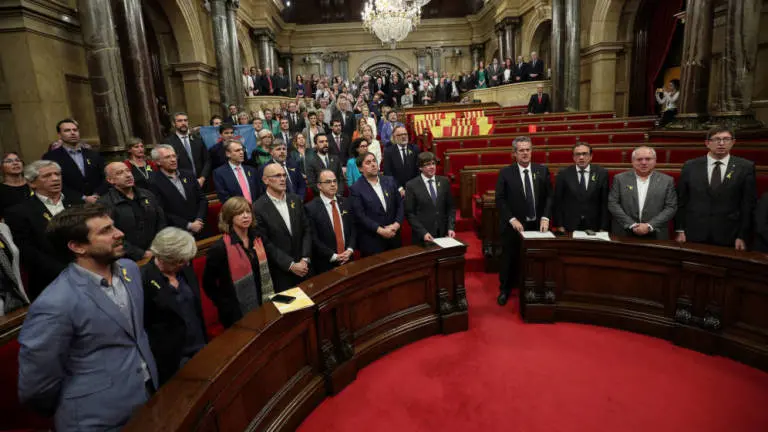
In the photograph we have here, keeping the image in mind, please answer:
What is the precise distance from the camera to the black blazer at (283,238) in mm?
2461

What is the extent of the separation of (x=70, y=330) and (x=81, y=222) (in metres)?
0.33

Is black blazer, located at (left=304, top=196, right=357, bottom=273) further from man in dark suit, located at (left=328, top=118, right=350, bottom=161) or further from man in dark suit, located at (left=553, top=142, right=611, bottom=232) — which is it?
man in dark suit, located at (left=328, top=118, right=350, bottom=161)

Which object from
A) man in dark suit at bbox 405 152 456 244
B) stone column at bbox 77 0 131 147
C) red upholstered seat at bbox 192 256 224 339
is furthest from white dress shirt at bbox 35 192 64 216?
stone column at bbox 77 0 131 147

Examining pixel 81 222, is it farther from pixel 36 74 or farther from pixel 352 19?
pixel 352 19

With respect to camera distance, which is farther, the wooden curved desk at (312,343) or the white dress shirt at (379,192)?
the white dress shirt at (379,192)

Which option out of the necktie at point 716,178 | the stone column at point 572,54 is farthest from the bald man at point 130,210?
the stone column at point 572,54

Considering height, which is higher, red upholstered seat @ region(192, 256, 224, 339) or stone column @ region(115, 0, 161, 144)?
stone column @ region(115, 0, 161, 144)

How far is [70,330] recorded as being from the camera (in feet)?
4.01

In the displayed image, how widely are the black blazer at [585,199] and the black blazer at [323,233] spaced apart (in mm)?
1638

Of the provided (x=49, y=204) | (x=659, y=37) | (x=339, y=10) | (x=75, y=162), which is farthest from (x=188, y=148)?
(x=339, y=10)

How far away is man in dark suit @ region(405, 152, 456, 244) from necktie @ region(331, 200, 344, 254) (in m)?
0.58

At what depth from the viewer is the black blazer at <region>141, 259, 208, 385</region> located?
5.32 ft

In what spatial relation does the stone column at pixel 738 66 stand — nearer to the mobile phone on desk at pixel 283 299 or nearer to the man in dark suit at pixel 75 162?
the mobile phone on desk at pixel 283 299

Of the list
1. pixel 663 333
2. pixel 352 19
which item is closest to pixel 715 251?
pixel 663 333
